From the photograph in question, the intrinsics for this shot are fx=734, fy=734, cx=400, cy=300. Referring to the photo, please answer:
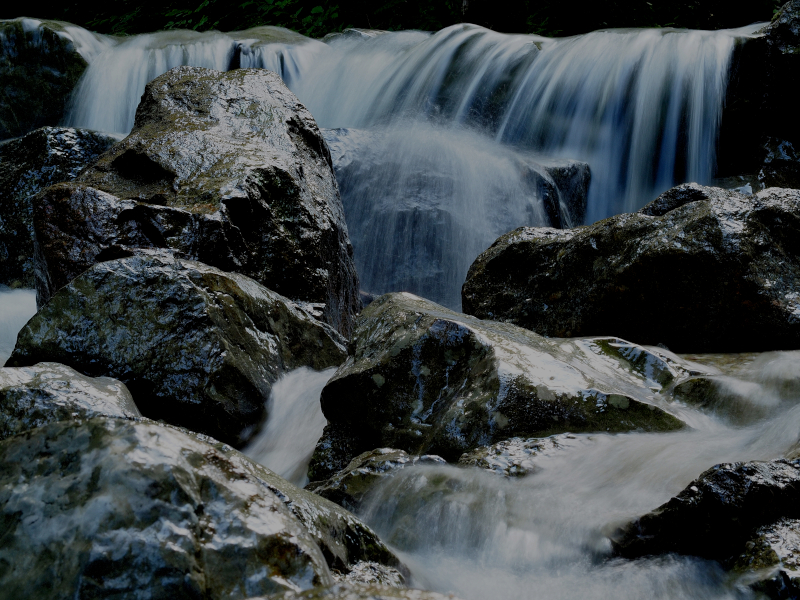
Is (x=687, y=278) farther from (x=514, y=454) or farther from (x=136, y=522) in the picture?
(x=136, y=522)

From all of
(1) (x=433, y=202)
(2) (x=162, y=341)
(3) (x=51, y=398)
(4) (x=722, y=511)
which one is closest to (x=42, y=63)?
(1) (x=433, y=202)

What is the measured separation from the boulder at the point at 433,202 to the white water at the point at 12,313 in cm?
319

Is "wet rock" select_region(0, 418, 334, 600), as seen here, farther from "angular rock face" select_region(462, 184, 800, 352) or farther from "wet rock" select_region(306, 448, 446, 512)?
"angular rock face" select_region(462, 184, 800, 352)

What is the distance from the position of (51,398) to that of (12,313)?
12.5 ft

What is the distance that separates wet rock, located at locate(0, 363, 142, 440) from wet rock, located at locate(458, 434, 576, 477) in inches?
56.9

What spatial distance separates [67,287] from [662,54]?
26.1 feet

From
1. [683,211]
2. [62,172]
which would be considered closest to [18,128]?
[62,172]

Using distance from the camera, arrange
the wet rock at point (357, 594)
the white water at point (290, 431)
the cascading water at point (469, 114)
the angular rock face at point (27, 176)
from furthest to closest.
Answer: the cascading water at point (469, 114)
the angular rock face at point (27, 176)
the white water at point (290, 431)
the wet rock at point (357, 594)

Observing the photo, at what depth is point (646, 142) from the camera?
29.7ft

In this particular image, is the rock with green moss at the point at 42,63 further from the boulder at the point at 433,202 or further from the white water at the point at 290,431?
the white water at the point at 290,431

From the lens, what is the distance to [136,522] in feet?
4.76

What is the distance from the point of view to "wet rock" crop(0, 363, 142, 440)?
3117mm

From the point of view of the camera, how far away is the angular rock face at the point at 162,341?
11.9 feet

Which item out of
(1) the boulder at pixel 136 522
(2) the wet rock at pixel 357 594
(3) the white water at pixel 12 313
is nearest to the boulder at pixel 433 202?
(3) the white water at pixel 12 313
